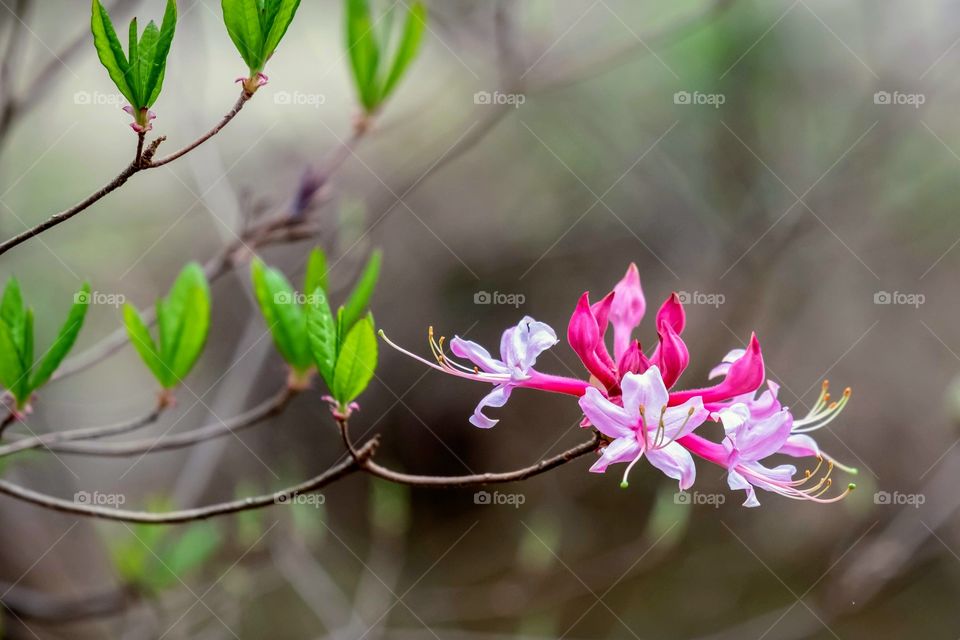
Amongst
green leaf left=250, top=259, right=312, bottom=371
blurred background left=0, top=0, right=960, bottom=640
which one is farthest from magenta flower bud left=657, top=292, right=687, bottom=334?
blurred background left=0, top=0, right=960, bottom=640

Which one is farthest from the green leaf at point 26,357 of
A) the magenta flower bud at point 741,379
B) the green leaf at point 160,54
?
the magenta flower bud at point 741,379

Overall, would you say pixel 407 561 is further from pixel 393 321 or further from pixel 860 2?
pixel 860 2

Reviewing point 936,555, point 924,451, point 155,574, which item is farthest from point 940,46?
point 155,574

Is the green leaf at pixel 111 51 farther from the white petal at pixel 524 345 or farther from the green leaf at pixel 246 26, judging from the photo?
the white petal at pixel 524 345

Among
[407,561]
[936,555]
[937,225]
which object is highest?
[937,225]

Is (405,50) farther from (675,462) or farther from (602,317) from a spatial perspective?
(675,462)

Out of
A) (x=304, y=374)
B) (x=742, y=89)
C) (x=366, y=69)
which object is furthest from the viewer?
(x=742, y=89)

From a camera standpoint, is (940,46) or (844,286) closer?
(940,46)
